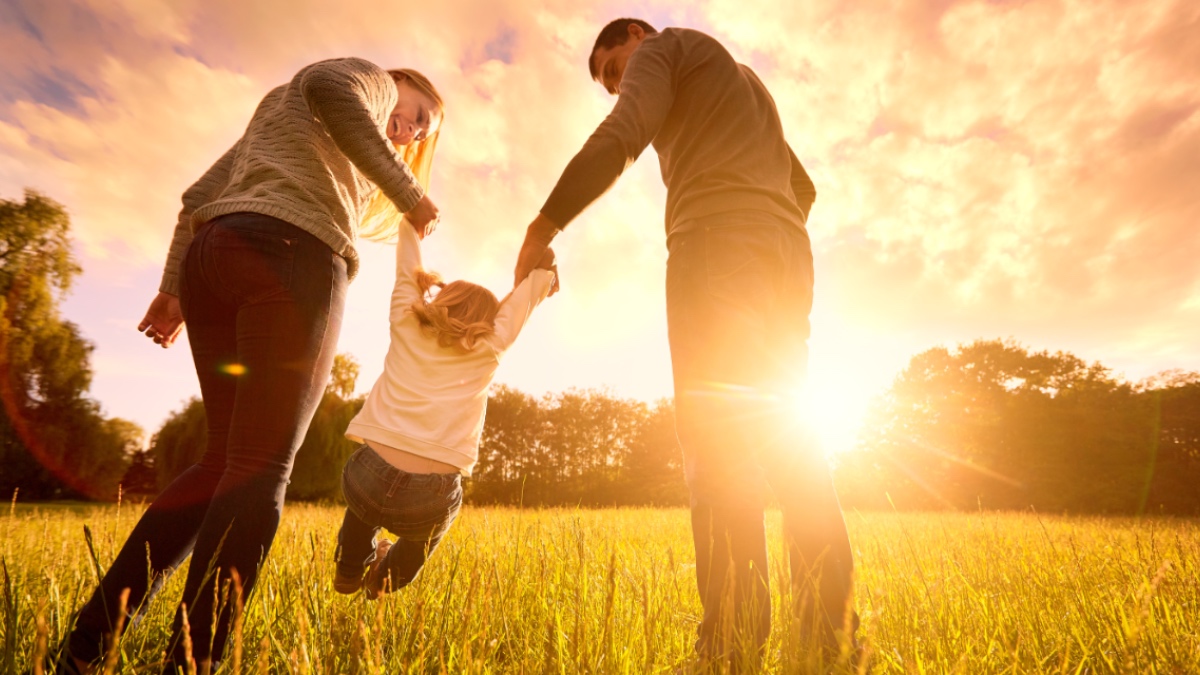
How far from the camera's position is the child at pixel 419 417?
2.01 metres

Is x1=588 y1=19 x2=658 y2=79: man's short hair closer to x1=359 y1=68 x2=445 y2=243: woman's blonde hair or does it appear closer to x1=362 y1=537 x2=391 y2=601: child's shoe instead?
x1=359 y1=68 x2=445 y2=243: woman's blonde hair

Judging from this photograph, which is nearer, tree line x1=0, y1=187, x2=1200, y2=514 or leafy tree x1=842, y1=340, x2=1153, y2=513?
tree line x1=0, y1=187, x2=1200, y2=514

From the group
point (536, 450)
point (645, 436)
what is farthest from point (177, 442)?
point (645, 436)

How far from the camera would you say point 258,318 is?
5.17 ft

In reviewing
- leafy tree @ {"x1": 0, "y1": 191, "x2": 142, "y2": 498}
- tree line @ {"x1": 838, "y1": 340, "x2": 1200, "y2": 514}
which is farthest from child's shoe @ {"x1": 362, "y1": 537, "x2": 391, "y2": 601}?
leafy tree @ {"x1": 0, "y1": 191, "x2": 142, "y2": 498}

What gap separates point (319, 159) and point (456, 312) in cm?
75

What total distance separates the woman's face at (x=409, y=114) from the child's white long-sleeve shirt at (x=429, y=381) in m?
0.50

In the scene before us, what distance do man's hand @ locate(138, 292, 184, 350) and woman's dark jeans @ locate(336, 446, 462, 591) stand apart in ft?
3.27

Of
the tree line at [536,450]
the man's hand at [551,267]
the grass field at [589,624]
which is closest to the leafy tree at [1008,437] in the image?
the tree line at [536,450]

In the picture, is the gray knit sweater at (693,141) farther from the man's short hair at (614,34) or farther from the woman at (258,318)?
the woman at (258,318)

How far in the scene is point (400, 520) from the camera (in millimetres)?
2012

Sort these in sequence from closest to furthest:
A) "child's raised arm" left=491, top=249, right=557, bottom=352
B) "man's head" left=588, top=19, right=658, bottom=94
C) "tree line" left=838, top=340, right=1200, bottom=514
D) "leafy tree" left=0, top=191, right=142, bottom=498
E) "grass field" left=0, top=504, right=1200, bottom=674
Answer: "grass field" left=0, top=504, right=1200, bottom=674, "child's raised arm" left=491, top=249, right=557, bottom=352, "man's head" left=588, top=19, right=658, bottom=94, "leafy tree" left=0, top=191, right=142, bottom=498, "tree line" left=838, top=340, right=1200, bottom=514

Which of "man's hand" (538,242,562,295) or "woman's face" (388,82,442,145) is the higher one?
"woman's face" (388,82,442,145)

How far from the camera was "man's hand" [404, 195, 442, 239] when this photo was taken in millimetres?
2021
